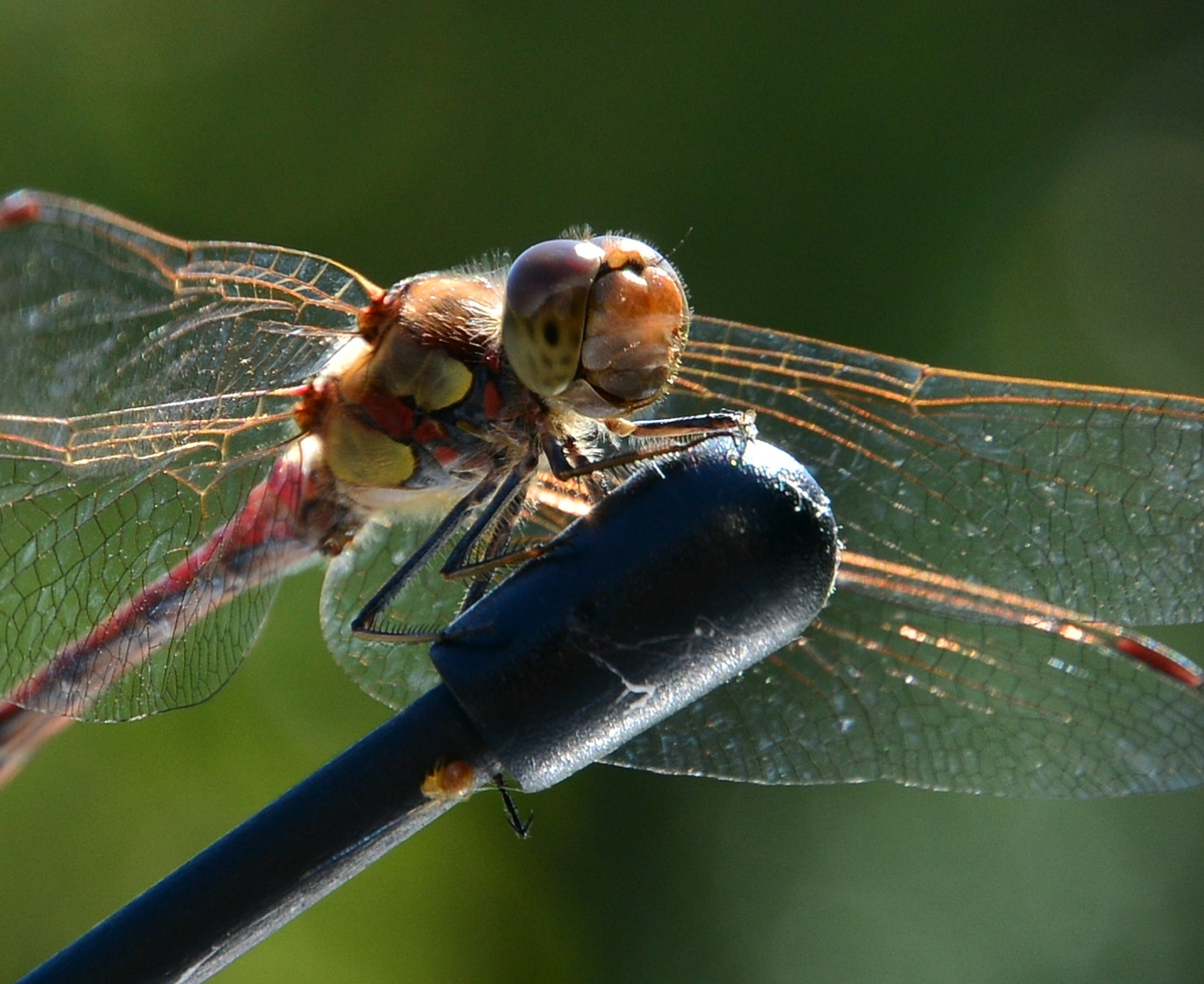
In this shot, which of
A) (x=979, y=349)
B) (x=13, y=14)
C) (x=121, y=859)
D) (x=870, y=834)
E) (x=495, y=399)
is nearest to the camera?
(x=495, y=399)

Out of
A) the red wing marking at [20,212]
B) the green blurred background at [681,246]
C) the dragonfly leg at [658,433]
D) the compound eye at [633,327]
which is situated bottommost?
the green blurred background at [681,246]

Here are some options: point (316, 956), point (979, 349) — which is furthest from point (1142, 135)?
point (316, 956)

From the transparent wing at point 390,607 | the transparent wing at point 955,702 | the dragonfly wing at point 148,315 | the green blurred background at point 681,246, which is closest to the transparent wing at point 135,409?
the dragonfly wing at point 148,315

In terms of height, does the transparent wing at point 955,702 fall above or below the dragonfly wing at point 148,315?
below

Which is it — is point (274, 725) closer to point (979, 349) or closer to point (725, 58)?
point (979, 349)

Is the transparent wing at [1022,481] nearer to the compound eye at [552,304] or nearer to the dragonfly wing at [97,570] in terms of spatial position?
the compound eye at [552,304]

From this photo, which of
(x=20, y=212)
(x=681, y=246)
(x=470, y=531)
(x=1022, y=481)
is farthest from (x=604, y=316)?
(x=681, y=246)

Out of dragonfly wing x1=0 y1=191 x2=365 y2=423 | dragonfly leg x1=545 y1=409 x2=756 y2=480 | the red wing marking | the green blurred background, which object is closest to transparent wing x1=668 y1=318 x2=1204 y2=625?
dragonfly leg x1=545 y1=409 x2=756 y2=480
